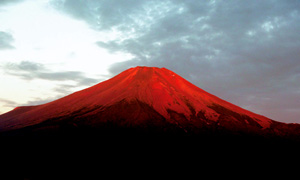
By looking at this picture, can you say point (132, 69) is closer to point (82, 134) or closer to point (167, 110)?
point (167, 110)

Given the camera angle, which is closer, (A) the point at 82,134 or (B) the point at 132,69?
(A) the point at 82,134

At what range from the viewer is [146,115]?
59969 mm

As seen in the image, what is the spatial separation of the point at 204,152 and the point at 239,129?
50.6ft

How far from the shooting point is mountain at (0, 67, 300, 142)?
57.4 metres

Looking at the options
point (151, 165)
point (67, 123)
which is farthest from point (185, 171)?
point (67, 123)

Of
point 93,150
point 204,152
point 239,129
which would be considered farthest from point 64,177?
point 239,129

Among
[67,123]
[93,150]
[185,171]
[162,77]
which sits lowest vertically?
[185,171]

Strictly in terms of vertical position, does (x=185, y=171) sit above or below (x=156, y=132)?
below

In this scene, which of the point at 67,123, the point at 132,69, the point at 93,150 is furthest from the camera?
the point at 132,69

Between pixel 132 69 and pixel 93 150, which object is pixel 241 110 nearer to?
pixel 132 69

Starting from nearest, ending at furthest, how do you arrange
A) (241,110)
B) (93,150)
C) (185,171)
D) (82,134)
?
(185,171) < (93,150) < (82,134) < (241,110)

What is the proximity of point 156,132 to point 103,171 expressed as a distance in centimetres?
1548

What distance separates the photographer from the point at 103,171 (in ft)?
142

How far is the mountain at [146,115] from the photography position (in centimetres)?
5741
